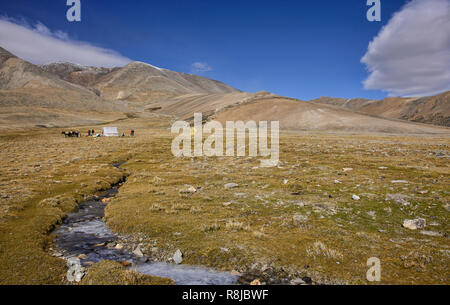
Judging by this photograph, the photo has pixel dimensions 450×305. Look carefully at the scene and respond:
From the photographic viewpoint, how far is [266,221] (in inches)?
548

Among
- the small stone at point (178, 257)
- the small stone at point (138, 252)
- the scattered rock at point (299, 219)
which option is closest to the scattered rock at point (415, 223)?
the scattered rock at point (299, 219)

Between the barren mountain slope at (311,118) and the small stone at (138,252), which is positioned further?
the barren mountain slope at (311,118)

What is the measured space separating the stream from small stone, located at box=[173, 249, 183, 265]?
23 centimetres

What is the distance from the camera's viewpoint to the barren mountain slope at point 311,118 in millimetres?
97463

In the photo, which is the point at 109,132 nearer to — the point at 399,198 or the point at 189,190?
the point at 189,190

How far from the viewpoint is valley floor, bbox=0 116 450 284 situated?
947 centimetres

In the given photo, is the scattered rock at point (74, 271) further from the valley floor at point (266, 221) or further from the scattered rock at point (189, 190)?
the scattered rock at point (189, 190)

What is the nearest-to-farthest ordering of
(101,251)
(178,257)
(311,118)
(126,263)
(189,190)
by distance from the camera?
1. (126,263)
2. (178,257)
3. (101,251)
4. (189,190)
5. (311,118)

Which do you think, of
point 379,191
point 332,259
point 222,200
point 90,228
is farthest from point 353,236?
point 90,228

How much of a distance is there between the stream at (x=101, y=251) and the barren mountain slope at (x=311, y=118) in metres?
103

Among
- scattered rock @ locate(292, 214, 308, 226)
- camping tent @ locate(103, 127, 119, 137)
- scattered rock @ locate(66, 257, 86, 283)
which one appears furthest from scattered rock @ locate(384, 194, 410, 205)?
camping tent @ locate(103, 127, 119, 137)

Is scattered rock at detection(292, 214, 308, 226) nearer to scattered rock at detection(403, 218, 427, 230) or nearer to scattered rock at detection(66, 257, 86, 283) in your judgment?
scattered rock at detection(403, 218, 427, 230)

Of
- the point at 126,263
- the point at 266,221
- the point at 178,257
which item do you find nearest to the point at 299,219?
the point at 266,221

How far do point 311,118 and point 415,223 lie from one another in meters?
114
